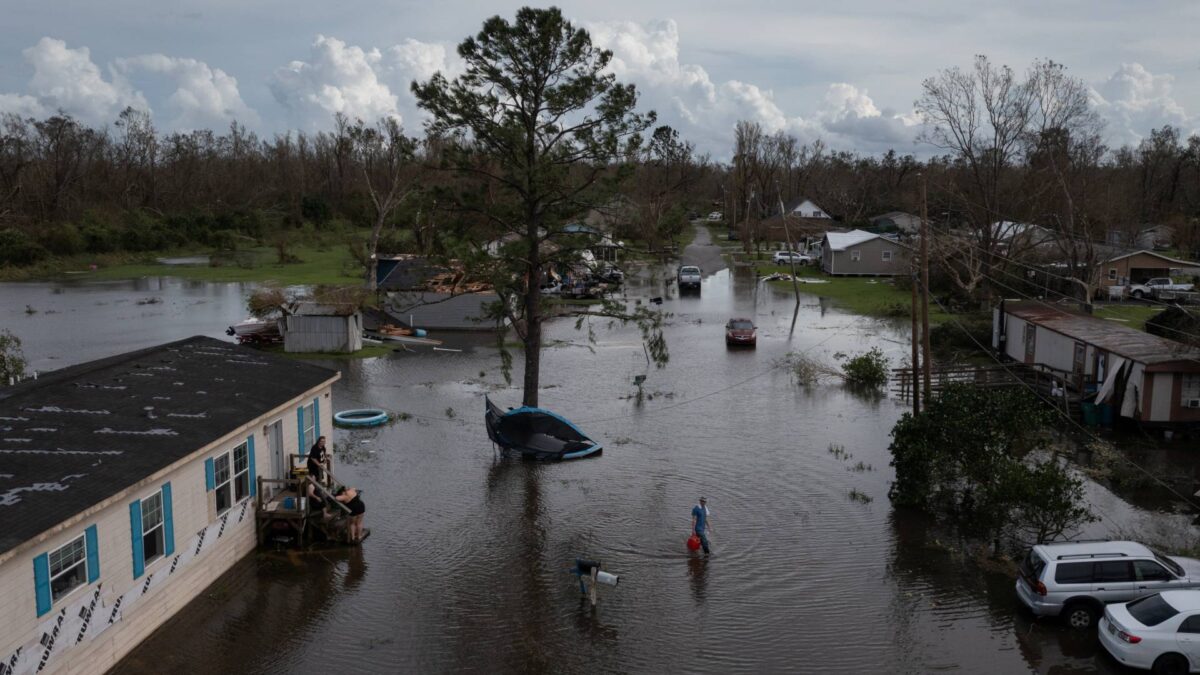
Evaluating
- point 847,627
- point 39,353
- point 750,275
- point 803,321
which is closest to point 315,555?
point 847,627

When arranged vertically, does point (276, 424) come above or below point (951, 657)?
above

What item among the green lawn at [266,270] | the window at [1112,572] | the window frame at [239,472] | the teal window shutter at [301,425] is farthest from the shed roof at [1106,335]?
the green lawn at [266,270]

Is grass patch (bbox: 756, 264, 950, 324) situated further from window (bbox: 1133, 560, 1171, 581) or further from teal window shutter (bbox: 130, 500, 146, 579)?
teal window shutter (bbox: 130, 500, 146, 579)

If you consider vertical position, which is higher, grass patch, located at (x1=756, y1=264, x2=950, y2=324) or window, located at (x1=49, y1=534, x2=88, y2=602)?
grass patch, located at (x1=756, y1=264, x2=950, y2=324)

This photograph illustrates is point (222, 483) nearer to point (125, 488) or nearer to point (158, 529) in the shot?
point (158, 529)

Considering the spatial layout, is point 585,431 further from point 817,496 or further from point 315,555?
point 315,555

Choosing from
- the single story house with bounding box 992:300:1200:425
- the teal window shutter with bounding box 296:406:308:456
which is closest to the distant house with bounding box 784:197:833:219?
the single story house with bounding box 992:300:1200:425

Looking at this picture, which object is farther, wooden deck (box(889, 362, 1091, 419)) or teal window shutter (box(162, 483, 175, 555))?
wooden deck (box(889, 362, 1091, 419))
